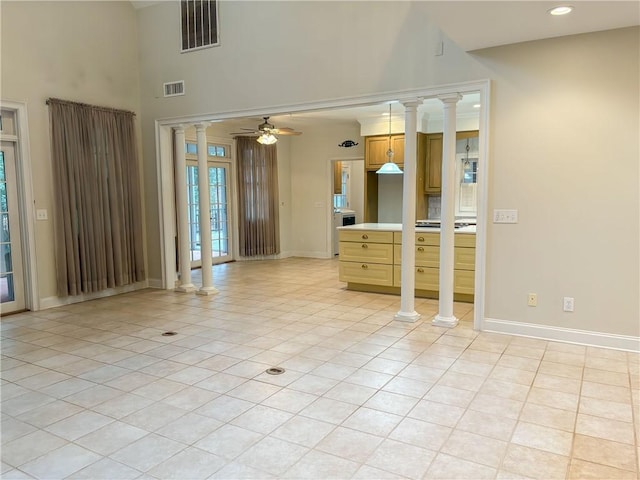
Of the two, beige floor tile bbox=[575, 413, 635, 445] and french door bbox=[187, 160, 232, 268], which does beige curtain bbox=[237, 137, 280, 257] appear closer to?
french door bbox=[187, 160, 232, 268]

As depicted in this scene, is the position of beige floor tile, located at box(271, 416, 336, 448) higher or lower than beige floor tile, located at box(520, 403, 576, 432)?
higher

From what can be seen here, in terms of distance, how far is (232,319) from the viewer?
4.88m

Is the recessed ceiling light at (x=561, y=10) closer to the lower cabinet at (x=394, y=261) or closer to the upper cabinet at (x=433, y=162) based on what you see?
the lower cabinet at (x=394, y=261)

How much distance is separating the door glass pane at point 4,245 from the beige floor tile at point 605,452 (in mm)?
5604

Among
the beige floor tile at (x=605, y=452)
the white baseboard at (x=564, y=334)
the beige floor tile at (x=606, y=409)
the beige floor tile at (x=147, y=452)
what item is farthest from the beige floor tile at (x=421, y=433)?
the white baseboard at (x=564, y=334)

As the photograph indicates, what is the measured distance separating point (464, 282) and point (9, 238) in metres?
5.27

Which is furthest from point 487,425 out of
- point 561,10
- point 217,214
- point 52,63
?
point 217,214

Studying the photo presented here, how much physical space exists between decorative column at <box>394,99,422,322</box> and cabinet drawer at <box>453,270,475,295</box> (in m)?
0.96

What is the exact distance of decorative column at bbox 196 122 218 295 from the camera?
19.9ft

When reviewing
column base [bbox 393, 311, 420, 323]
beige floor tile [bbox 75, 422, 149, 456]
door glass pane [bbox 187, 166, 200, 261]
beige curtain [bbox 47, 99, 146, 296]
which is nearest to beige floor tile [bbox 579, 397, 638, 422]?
column base [bbox 393, 311, 420, 323]

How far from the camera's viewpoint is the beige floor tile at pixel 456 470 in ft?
6.95

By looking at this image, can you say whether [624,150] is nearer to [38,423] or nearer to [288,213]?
[38,423]

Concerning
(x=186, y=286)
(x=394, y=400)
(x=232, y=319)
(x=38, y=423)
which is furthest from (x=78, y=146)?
(x=394, y=400)

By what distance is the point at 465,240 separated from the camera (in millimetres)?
5406
